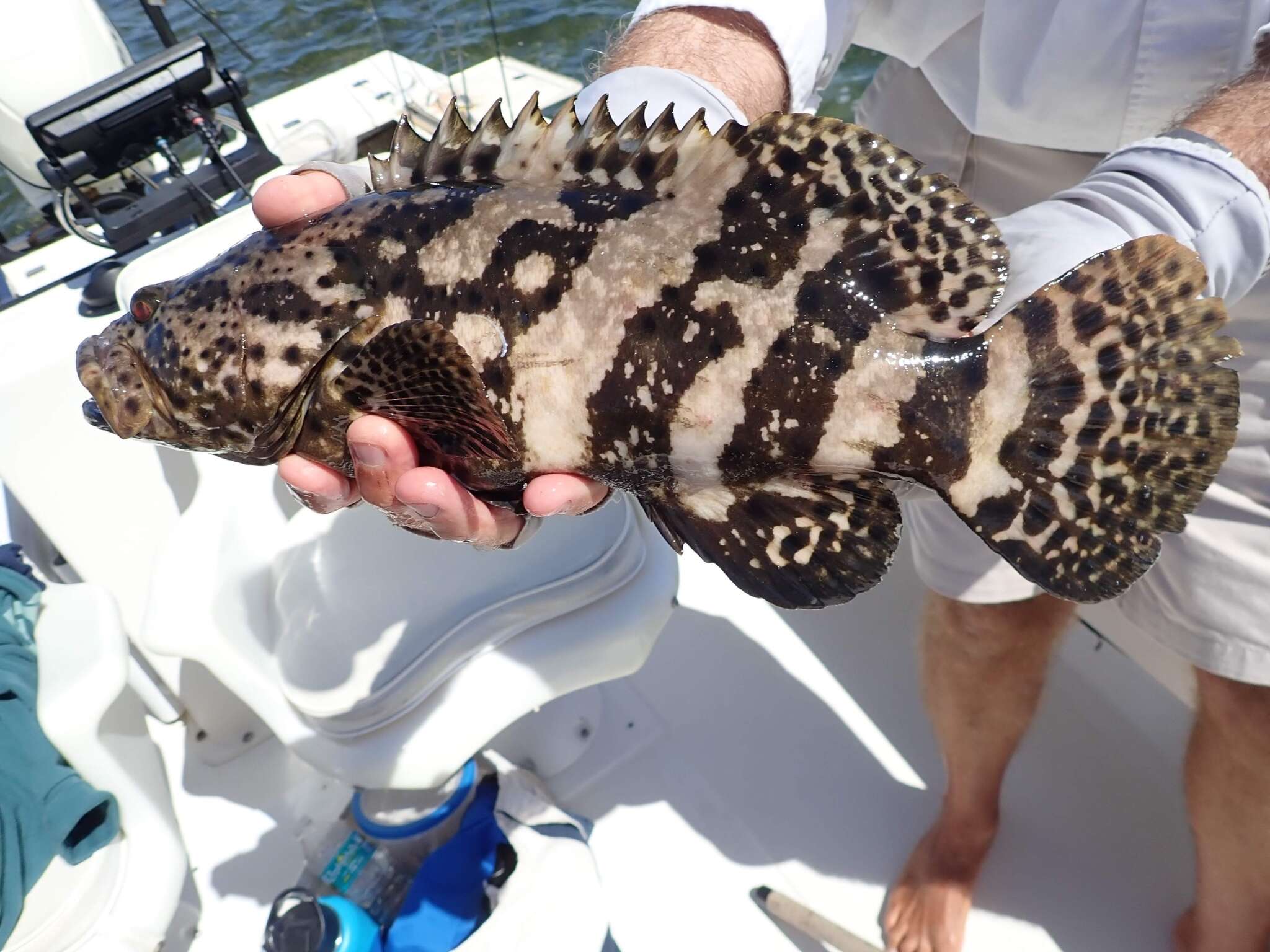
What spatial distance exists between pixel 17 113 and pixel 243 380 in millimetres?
3632

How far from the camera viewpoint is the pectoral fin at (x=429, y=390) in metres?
1.89

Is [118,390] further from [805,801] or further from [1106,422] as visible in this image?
[805,801]

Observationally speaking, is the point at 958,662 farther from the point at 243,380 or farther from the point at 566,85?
the point at 566,85

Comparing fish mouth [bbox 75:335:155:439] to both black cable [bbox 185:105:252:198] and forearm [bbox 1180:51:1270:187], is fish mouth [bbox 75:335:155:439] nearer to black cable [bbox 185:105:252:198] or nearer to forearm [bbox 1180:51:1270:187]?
black cable [bbox 185:105:252:198]

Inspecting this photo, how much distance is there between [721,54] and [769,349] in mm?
1344

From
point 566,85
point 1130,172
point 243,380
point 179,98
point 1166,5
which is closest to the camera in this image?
point 1130,172

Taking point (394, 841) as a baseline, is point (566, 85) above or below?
above

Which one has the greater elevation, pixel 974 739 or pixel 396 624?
pixel 396 624

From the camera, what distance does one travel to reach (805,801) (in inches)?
137

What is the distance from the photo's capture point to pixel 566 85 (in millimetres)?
6445

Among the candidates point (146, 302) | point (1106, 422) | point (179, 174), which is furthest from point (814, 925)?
point (179, 174)

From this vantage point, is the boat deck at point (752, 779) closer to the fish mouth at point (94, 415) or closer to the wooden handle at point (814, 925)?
the wooden handle at point (814, 925)

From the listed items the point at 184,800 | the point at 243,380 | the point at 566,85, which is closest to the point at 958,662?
the point at 243,380

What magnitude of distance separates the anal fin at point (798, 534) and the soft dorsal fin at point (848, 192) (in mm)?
426
